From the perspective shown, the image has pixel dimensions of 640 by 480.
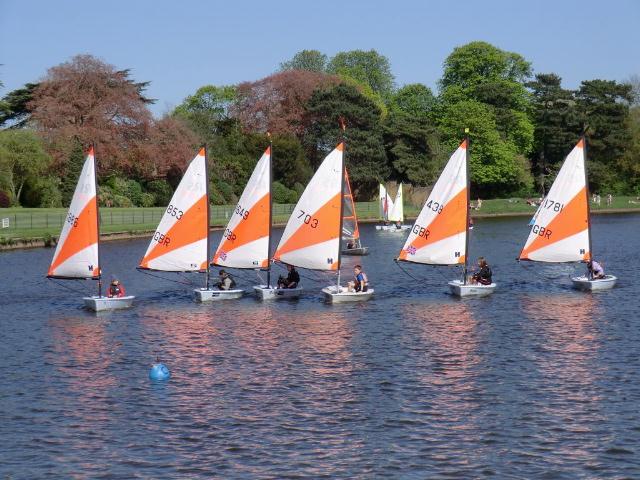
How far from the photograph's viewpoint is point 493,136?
13450 centimetres

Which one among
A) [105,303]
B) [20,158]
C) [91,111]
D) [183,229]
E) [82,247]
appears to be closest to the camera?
[105,303]

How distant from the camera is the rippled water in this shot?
949 inches

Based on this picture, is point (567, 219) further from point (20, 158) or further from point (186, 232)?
point (20, 158)

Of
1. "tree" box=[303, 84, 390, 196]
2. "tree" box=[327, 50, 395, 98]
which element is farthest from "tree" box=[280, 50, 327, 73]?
"tree" box=[303, 84, 390, 196]

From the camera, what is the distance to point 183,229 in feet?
158

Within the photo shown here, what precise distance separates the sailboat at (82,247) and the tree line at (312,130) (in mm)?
49759

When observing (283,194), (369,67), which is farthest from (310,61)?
(283,194)

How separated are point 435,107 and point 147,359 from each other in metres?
117

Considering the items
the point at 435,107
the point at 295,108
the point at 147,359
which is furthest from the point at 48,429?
the point at 435,107

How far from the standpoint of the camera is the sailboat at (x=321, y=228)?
158ft

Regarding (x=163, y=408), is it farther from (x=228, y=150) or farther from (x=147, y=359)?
(x=228, y=150)

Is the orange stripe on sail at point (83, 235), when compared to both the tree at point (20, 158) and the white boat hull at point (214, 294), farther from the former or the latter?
the tree at point (20, 158)

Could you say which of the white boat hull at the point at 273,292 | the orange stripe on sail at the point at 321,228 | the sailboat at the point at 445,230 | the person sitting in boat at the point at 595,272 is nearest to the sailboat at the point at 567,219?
the person sitting in boat at the point at 595,272

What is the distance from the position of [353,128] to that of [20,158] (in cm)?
4882
